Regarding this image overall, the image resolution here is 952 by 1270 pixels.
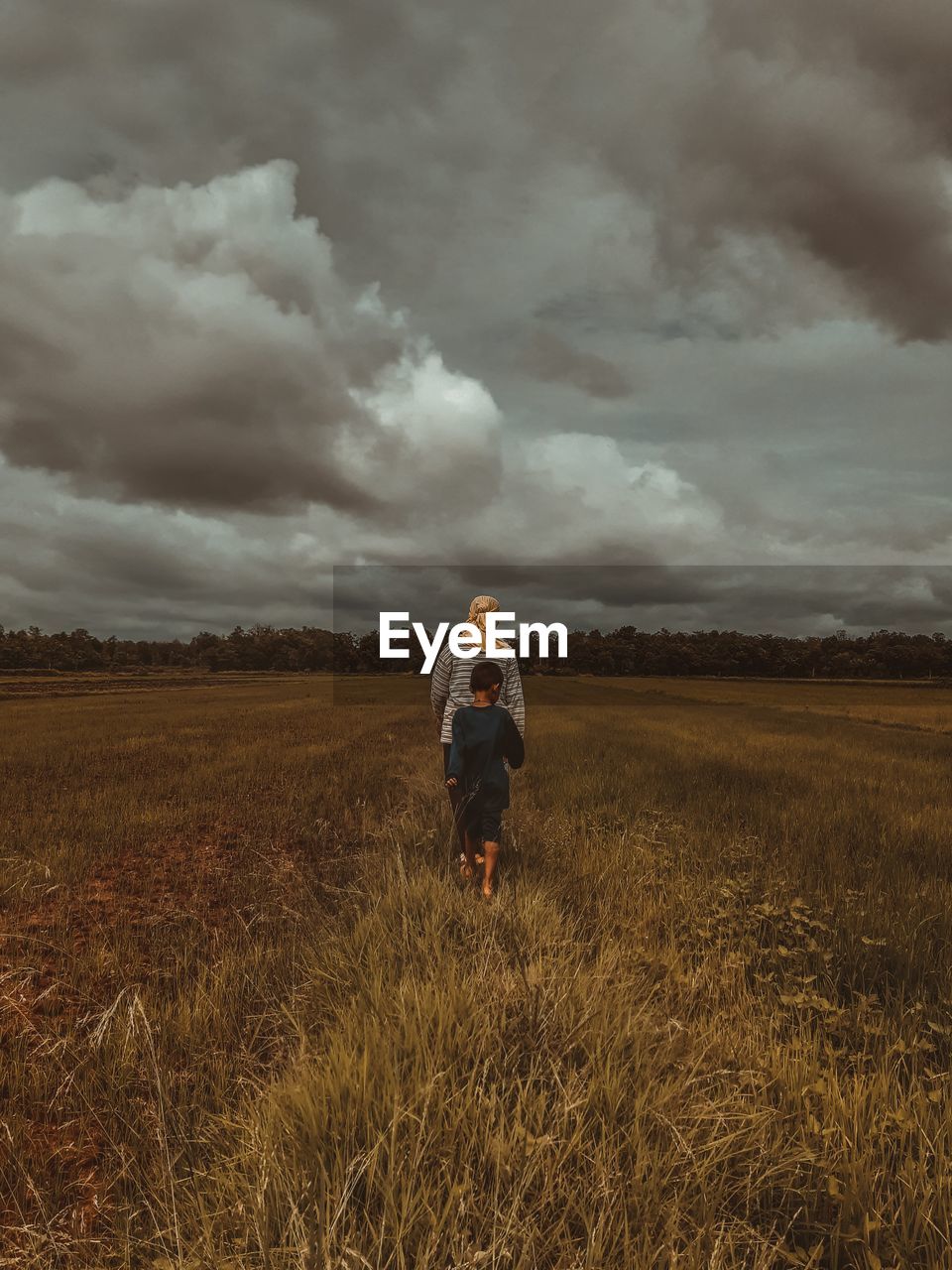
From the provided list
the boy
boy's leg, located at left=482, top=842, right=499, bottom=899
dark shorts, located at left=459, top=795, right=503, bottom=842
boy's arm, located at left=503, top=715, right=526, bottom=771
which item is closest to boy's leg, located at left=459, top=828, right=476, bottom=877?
the boy

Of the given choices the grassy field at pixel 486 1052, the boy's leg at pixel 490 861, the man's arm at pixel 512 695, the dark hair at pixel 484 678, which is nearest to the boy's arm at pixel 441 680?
the man's arm at pixel 512 695

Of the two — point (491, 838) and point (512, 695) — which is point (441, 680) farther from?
point (491, 838)

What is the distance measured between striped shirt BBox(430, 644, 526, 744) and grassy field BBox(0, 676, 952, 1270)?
4.55 ft

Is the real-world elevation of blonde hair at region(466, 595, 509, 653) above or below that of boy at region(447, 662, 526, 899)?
above

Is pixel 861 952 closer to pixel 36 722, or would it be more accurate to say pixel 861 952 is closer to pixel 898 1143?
pixel 898 1143

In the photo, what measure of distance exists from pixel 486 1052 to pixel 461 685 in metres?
3.63

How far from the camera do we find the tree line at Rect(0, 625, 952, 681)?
12644cm

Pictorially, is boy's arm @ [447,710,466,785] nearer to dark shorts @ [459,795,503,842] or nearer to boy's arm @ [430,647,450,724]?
dark shorts @ [459,795,503,842]

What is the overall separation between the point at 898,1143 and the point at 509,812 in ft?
20.2

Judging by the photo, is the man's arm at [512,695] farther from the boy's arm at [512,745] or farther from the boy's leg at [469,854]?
the boy's leg at [469,854]

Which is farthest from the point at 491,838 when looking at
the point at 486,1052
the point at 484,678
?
the point at 486,1052

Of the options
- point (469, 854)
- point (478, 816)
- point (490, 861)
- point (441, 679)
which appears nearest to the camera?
point (490, 861)

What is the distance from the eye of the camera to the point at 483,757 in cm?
512

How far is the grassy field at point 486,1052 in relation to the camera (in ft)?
6.32
